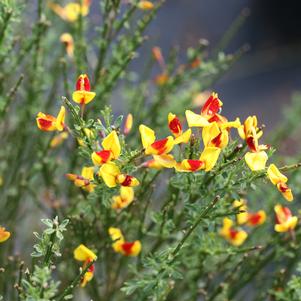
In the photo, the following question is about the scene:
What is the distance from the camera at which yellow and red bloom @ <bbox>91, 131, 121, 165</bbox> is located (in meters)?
0.61

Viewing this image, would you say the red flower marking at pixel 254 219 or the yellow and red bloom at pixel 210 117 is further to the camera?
the red flower marking at pixel 254 219

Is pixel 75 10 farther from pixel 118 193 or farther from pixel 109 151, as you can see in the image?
pixel 109 151

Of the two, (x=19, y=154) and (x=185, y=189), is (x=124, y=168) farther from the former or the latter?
(x=19, y=154)

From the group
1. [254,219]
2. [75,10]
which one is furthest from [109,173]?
[75,10]

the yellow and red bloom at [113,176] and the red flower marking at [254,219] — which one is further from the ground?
the red flower marking at [254,219]

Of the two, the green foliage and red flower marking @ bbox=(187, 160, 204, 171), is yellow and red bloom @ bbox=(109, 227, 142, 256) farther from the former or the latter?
red flower marking @ bbox=(187, 160, 204, 171)

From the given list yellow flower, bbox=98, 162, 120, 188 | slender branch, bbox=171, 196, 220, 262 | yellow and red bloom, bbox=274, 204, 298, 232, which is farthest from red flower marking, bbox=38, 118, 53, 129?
yellow and red bloom, bbox=274, 204, 298, 232

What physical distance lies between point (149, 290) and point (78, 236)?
6.0 inches

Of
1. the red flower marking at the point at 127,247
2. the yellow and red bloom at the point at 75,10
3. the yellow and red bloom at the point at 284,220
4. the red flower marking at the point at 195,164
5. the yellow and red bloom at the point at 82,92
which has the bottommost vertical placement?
the red flower marking at the point at 127,247

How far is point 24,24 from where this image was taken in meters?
1.31

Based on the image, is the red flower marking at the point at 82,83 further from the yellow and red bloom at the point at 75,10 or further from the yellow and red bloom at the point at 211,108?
the yellow and red bloom at the point at 75,10

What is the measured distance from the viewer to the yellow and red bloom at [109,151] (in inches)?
24.1

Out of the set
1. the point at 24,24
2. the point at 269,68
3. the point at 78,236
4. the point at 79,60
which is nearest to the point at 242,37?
the point at 269,68

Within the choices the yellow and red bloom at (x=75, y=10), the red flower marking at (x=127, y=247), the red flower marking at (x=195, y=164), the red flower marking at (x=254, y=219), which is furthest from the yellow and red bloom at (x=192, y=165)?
the yellow and red bloom at (x=75, y=10)
